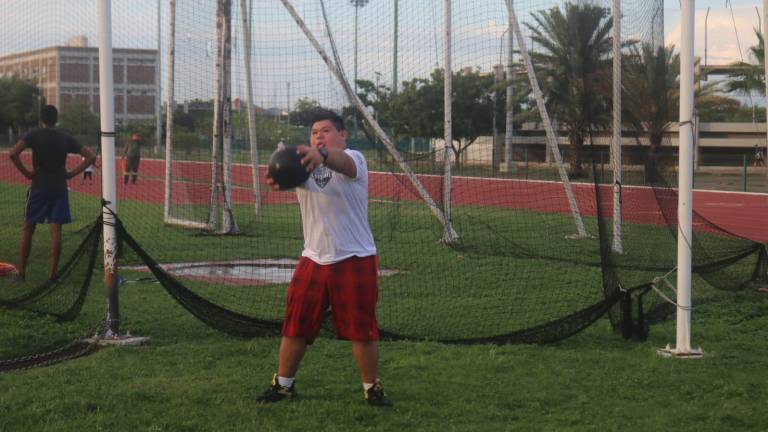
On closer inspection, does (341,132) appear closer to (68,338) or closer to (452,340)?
(452,340)

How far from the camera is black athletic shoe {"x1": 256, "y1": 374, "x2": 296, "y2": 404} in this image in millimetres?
5410

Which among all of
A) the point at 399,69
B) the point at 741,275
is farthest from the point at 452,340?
the point at 399,69

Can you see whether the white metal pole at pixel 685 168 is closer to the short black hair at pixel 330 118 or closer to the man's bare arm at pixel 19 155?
the short black hair at pixel 330 118

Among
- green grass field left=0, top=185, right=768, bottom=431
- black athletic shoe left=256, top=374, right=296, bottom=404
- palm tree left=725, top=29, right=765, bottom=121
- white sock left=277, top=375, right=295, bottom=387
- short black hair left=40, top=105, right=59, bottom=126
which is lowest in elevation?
green grass field left=0, top=185, right=768, bottom=431

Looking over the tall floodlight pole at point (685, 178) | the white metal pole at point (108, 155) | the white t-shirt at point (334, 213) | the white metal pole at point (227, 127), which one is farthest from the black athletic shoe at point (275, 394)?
the white metal pole at point (227, 127)

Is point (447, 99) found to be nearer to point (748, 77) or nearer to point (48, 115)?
point (48, 115)

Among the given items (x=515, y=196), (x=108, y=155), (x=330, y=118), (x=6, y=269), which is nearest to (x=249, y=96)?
(x=6, y=269)

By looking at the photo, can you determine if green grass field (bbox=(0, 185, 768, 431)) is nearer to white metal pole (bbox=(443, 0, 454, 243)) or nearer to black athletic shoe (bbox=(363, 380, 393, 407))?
black athletic shoe (bbox=(363, 380, 393, 407))

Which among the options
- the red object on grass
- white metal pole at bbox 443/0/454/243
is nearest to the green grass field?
the red object on grass

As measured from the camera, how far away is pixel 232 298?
919 cm

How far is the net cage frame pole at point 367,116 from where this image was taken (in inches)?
440

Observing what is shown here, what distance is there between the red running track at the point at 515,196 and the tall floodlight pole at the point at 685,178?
162cm

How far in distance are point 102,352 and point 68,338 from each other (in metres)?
0.76

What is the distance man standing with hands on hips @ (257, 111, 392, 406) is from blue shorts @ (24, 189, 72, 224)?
5253 mm
